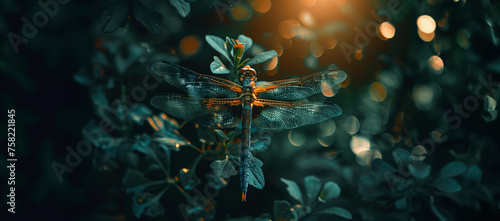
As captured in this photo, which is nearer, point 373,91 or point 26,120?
point 26,120

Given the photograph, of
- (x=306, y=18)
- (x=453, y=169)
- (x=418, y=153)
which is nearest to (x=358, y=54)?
(x=306, y=18)

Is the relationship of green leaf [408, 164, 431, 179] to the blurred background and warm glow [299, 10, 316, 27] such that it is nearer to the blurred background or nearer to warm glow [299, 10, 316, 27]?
the blurred background

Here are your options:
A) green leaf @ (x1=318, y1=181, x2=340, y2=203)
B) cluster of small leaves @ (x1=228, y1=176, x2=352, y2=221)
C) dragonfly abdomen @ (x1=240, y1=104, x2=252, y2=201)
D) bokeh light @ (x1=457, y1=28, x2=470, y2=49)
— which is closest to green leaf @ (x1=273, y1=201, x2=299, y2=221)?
cluster of small leaves @ (x1=228, y1=176, x2=352, y2=221)

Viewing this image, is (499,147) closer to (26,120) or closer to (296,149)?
(296,149)

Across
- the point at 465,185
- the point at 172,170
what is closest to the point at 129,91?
the point at 172,170

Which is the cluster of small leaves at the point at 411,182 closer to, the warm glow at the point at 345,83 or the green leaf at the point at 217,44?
the warm glow at the point at 345,83

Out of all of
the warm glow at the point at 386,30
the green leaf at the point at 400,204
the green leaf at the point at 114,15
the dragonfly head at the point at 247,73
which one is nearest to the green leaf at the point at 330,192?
the green leaf at the point at 400,204
